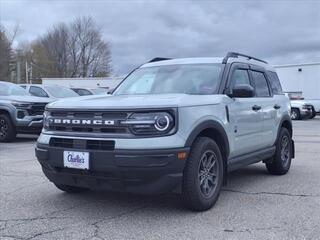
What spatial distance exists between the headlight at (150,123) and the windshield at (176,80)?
4.14 ft

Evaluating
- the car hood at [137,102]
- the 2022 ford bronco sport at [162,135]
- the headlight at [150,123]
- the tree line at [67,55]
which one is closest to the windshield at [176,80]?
the 2022 ford bronco sport at [162,135]

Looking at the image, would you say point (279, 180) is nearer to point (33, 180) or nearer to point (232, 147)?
point (232, 147)

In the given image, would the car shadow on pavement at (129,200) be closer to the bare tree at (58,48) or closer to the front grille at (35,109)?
the front grille at (35,109)

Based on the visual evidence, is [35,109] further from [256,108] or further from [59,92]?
[256,108]

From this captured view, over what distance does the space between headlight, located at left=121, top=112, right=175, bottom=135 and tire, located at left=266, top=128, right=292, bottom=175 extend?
3294 millimetres

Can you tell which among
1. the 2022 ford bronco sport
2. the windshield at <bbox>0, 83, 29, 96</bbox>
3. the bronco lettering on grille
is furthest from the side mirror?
the windshield at <bbox>0, 83, 29, 96</bbox>

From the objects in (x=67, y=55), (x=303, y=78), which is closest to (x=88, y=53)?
(x=67, y=55)

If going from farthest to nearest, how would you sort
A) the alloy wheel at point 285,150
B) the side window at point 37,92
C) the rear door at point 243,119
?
the side window at point 37,92, the alloy wheel at point 285,150, the rear door at point 243,119

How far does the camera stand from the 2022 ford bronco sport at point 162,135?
5.02 metres

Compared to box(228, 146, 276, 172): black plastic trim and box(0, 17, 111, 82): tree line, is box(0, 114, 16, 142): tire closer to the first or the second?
box(228, 146, 276, 172): black plastic trim

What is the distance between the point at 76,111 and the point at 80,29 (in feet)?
248

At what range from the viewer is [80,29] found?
78688mm

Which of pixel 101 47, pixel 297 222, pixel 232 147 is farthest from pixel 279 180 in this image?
pixel 101 47

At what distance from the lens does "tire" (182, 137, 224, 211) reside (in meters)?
5.25
